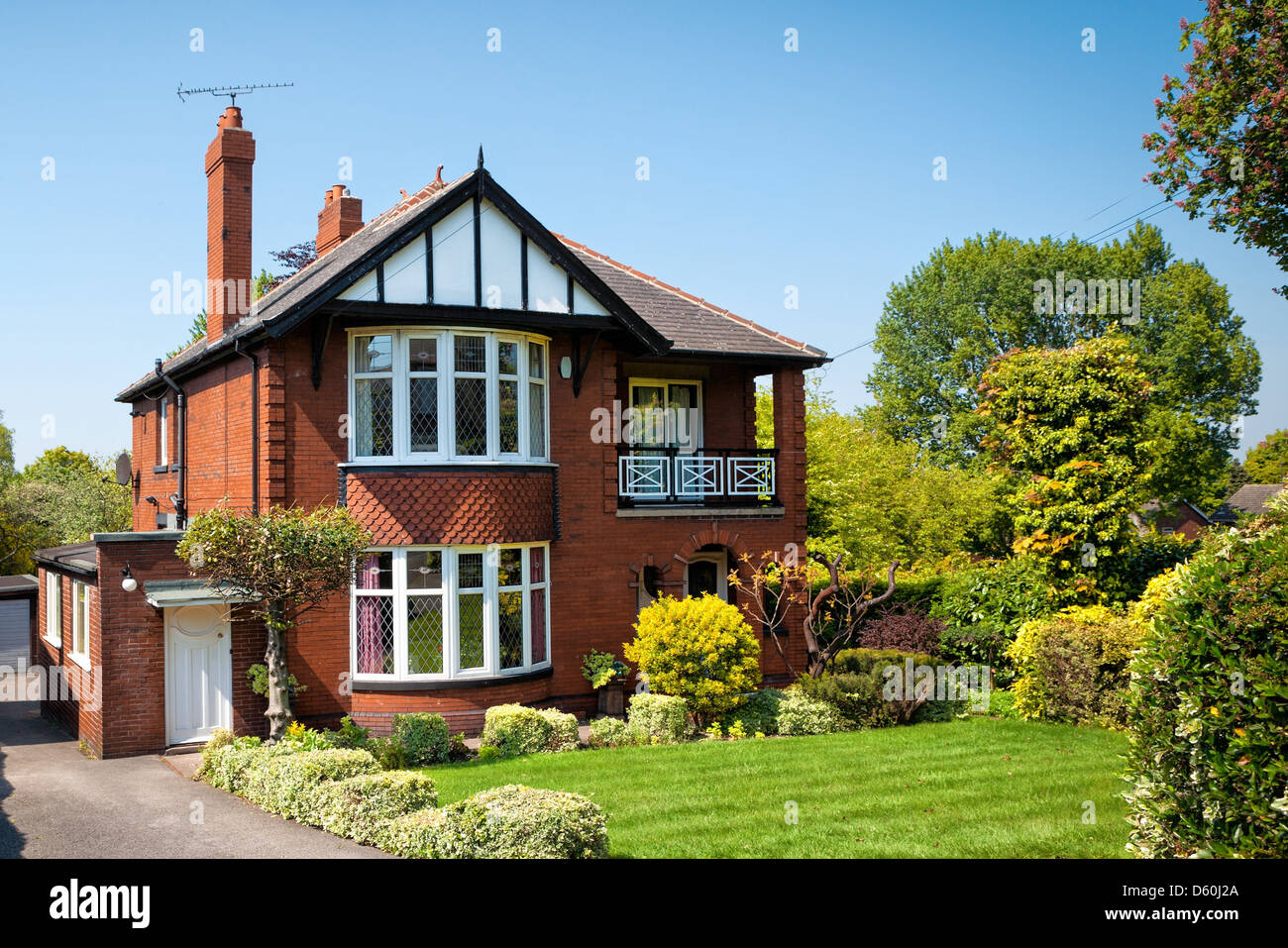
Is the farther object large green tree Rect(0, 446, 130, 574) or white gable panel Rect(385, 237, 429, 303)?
large green tree Rect(0, 446, 130, 574)

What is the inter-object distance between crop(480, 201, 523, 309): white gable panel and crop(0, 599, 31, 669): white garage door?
1938 centimetres

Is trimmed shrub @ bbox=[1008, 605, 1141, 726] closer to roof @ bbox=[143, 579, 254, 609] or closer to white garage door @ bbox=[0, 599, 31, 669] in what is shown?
roof @ bbox=[143, 579, 254, 609]

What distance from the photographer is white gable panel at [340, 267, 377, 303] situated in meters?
14.6

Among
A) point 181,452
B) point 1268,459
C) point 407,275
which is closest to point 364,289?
point 407,275

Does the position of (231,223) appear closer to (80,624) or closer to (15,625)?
(80,624)

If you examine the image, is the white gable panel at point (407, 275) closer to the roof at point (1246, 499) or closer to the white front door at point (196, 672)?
the white front door at point (196, 672)

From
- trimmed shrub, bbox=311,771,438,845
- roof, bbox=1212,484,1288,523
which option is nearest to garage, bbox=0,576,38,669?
trimmed shrub, bbox=311,771,438,845

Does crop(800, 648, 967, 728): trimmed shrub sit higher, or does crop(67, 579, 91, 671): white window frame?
crop(67, 579, 91, 671): white window frame

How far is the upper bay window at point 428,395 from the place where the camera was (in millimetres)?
15266

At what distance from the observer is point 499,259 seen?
15562 millimetres

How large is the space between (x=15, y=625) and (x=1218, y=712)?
3023cm

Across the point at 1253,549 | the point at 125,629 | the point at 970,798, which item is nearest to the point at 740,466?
the point at 970,798

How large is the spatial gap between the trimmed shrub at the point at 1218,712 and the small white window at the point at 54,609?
56.7 ft

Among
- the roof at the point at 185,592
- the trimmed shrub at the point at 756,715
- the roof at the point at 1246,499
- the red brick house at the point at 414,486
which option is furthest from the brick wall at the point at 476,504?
the roof at the point at 1246,499
